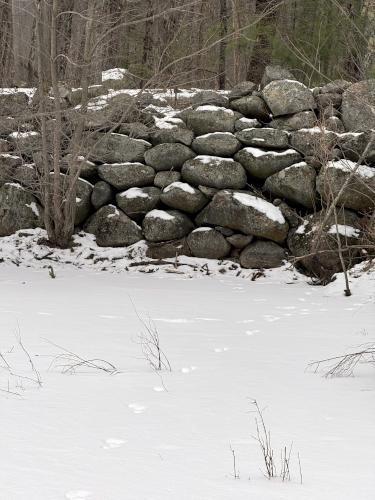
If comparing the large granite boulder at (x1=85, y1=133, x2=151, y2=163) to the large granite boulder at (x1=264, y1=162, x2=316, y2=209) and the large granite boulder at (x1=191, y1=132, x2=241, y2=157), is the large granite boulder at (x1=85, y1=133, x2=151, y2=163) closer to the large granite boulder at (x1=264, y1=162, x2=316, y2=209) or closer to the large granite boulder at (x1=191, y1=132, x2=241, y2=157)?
the large granite boulder at (x1=191, y1=132, x2=241, y2=157)

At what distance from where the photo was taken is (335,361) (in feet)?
15.3

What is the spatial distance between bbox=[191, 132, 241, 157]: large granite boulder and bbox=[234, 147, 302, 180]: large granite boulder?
240 millimetres

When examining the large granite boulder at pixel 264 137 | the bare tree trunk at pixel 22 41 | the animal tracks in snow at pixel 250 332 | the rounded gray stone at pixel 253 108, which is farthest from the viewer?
the bare tree trunk at pixel 22 41

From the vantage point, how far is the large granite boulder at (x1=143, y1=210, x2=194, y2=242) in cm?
932

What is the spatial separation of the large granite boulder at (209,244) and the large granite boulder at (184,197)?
0.38 meters

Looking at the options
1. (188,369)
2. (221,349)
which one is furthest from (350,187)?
(188,369)

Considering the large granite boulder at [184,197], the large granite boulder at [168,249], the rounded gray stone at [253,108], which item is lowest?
the large granite boulder at [168,249]

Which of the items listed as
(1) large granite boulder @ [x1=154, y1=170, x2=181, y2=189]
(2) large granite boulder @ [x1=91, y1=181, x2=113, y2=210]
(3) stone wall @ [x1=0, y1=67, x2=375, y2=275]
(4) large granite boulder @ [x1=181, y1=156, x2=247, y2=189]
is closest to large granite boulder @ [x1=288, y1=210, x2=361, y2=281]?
(3) stone wall @ [x1=0, y1=67, x2=375, y2=275]

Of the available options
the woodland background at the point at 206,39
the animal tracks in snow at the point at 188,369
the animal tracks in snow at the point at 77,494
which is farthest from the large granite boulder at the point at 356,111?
the animal tracks in snow at the point at 77,494

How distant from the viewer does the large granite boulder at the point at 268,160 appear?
9.33 meters

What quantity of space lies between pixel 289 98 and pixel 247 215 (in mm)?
1958

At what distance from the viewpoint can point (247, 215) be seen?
8.95 meters

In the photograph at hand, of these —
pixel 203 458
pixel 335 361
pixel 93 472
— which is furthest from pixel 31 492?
pixel 335 361

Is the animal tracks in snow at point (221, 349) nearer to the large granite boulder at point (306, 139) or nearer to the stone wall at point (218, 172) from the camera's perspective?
the stone wall at point (218, 172)
